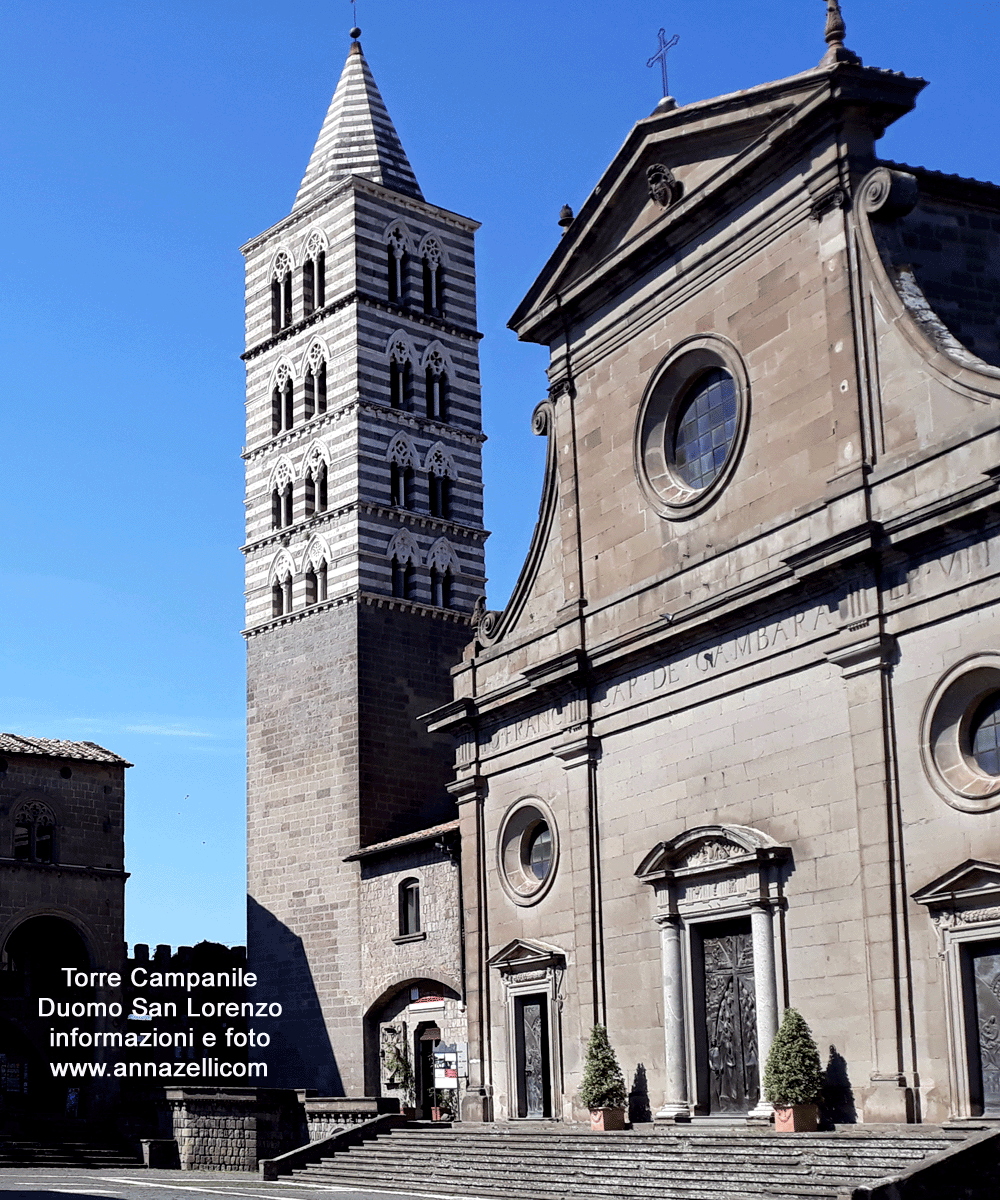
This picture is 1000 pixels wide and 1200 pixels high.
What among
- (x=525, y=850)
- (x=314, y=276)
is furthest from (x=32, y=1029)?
(x=314, y=276)

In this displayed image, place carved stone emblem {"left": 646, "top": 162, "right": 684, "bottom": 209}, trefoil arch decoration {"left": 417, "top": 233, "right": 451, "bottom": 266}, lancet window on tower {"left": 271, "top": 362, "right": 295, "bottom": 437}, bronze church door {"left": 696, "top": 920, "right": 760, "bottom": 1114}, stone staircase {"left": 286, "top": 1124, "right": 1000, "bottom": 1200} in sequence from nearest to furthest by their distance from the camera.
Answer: stone staircase {"left": 286, "top": 1124, "right": 1000, "bottom": 1200}
bronze church door {"left": 696, "top": 920, "right": 760, "bottom": 1114}
carved stone emblem {"left": 646, "top": 162, "right": 684, "bottom": 209}
lancet window on tower {"left": 271, "top": 362, "right": 295, "bottom": 437}
trefoil arch decoration {"left": 417, "top": 233, "right": 451, "bottom": 266}

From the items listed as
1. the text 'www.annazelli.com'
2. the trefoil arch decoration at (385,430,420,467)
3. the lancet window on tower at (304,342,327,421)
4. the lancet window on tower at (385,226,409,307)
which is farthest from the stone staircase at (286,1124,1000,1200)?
the lancet window on tower at (385,226,409,307)

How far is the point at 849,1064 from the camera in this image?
1931 cm

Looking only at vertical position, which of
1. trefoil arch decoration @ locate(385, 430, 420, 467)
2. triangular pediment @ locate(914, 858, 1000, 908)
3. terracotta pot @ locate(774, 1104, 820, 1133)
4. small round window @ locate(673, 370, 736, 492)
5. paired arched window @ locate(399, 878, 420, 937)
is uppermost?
trefoil arch decoration @ locate(385, 430, 420, 467)

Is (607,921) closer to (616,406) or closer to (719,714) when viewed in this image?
(719,714)

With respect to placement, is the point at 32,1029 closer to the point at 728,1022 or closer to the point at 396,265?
the point at 396,265

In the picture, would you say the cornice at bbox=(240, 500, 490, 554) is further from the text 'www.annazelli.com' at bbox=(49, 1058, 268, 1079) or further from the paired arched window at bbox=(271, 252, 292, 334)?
the text 'www.annazelli.com' at bbox=(49, 1058, 268, 1079)

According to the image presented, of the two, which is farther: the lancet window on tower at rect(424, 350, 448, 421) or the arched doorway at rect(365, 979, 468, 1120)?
the lancet window on tower at rect(424, 350, 448, 421)

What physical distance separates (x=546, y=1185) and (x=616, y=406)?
11932 mm

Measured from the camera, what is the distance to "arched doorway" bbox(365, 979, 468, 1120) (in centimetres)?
3566

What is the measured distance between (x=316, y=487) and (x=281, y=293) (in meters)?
6.72

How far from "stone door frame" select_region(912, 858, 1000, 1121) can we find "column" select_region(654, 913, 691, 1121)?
5147mm

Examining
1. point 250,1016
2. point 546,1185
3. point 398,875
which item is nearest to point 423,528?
point 398,875

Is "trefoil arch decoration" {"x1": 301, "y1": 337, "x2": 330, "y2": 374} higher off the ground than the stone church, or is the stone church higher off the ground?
"trefoil arch decoration" {"x1": 301, "y1": 337, "x2": 330, "y2": 374}
